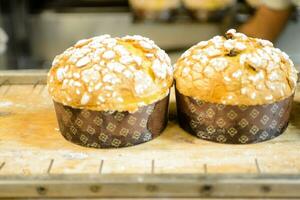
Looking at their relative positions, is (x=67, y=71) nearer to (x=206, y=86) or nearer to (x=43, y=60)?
(x=206, y=86)

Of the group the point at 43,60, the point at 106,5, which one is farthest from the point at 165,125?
the point at 43,60

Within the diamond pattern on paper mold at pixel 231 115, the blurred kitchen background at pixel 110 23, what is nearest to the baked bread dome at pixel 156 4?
the blurred kitchen background at pixel 110 23

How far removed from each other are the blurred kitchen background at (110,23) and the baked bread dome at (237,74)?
3.14ft

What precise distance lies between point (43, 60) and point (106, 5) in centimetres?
39

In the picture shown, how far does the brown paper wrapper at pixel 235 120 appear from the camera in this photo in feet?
3.79

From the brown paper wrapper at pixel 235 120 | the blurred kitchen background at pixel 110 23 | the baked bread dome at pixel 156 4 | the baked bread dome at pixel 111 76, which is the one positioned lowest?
the blurred kitchen background at pixel 110 23

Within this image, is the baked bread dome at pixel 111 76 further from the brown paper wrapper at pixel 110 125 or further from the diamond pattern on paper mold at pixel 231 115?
the diamond pattern on paper mold at pixel 231 115

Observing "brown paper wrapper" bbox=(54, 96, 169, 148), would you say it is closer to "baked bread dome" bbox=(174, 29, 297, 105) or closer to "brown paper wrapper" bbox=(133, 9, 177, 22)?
"baked bread dome" bbox=(174, 29, 297, 105)

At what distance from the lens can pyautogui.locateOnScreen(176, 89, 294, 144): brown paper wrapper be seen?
1.16 m

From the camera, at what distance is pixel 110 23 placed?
2.22m

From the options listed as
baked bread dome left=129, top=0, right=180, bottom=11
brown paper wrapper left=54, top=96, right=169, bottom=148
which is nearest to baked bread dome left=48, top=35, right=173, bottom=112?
brown paper wrapper left=54, top=96, right=169, bottom=148

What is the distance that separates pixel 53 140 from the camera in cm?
122

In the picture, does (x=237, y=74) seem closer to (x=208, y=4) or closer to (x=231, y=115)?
(x=231, y=115)

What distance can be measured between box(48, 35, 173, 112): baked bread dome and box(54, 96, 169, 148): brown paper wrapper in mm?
16
